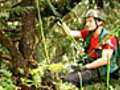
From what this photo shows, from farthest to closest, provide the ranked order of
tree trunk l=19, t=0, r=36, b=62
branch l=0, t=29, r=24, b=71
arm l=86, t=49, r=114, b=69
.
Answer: arm l=86, t=49, r=114, b=69, tree trunk l=19, t=0, r=36, b=62, branch l=0, t=29, r=24, b=71

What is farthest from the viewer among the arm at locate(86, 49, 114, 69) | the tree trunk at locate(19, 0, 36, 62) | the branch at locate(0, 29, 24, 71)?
the arm at locate(86, 49, 114, 69)

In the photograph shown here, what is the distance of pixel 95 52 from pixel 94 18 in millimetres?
364

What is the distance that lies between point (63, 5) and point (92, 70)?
0.87 metres

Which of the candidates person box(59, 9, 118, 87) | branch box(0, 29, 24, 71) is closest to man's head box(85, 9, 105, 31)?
person box(59, 9, 118, 87)

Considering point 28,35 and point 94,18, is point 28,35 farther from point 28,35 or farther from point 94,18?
point 94,18

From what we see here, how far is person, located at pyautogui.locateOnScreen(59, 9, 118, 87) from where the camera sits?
237 centimetres

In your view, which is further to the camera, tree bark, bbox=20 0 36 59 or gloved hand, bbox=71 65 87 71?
gloved hand, bbox=71 65 87 71

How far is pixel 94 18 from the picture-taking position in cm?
253

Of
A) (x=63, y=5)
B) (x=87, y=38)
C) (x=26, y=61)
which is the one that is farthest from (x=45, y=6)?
(x=87, y=38)

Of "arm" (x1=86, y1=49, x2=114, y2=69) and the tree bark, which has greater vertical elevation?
the tree bark

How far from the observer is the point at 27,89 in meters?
1.49

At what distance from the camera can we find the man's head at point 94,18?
243 centimetres

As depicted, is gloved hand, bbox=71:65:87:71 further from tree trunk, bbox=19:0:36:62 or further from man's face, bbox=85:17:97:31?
tree trunk, bbox=19:0:36:62

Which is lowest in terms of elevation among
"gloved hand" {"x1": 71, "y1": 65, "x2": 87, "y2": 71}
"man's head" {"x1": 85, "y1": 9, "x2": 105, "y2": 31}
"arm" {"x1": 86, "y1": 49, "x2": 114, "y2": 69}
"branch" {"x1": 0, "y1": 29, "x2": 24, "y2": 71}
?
"gloved hand" {"x1": 71, "y1": 65, "x2": 87, "y2": 71}
